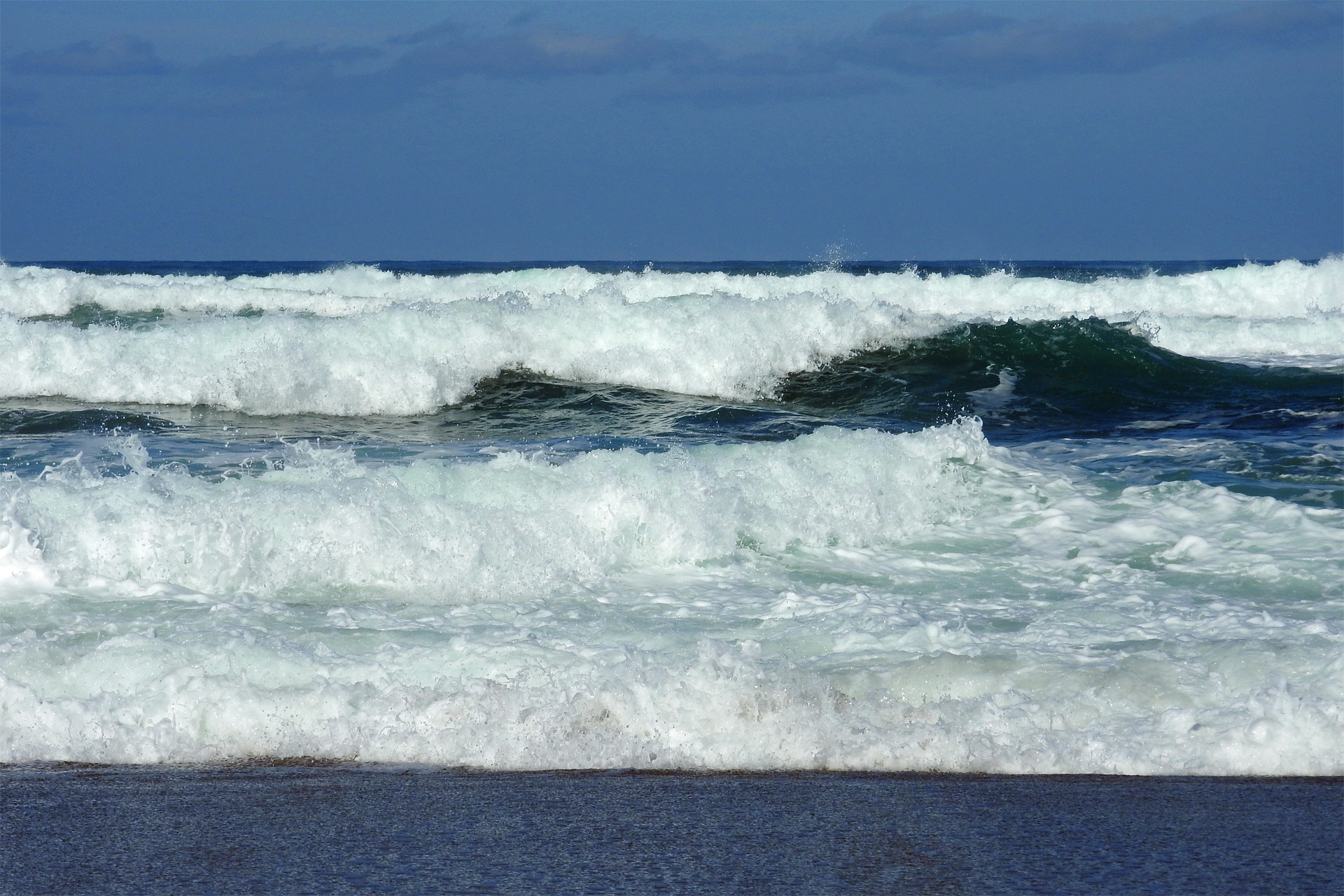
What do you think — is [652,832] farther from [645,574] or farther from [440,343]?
[440,343]

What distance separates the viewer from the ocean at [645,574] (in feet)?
13.4

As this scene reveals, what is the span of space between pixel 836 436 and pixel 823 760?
4001 mm

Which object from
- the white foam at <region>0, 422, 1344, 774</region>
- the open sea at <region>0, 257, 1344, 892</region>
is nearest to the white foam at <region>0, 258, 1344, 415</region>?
the open sea at <region>0, 257, 1344, 892</region>

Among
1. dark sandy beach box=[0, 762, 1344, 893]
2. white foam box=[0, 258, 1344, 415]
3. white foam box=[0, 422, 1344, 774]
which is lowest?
dark sandy beach box=[0, 762, 1344, 893]

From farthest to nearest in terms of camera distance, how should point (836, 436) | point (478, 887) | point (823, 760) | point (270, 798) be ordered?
point (836, 436), point (823, 760), point (270, 798), point (478, 887)

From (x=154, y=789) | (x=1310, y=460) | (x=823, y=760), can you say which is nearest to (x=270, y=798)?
(x=154, y=789)

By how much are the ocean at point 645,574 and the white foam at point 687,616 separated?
0.02 meters

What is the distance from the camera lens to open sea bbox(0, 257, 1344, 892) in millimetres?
4074

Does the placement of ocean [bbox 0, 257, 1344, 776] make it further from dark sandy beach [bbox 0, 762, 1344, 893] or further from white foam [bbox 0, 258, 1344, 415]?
dark sandy beach [bbox 0, 762, 1344, 893]

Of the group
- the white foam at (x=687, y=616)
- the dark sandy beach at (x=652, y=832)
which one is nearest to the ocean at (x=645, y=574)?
the white foam at (x=687, y=616)

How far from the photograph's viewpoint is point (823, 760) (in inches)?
157

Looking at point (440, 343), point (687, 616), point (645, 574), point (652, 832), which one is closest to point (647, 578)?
point (645, 574)

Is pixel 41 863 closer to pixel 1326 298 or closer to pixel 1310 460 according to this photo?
pixel 1310 460

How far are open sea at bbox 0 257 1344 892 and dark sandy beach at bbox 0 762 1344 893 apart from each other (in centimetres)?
10
